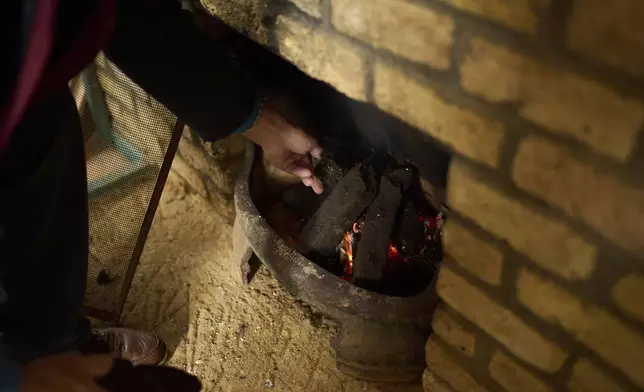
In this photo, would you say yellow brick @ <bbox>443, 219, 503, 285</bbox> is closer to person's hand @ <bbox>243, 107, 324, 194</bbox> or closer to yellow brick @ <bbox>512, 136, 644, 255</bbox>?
yellow brick @ <bbox>512, 136, 644, 255</bbox>

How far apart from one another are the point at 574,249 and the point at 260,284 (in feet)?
A: 3.23

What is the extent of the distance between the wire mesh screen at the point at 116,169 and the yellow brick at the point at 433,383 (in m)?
0.72

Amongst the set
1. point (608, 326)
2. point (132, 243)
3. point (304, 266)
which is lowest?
→ point (132, 243)

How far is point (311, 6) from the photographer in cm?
97

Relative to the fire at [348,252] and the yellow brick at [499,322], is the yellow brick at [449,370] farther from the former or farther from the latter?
the fire at [348,252]

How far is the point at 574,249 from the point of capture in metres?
0.79

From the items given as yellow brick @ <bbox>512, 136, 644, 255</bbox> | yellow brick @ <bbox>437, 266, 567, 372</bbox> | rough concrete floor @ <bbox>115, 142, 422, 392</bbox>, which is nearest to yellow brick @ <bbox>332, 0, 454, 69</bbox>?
yellow brick @ <bbox>512, 136, 644, 255</bbox>

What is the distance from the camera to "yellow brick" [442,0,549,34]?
0.67 metres

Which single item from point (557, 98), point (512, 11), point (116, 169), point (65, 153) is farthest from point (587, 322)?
point (116, 169)

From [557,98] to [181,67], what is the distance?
59 cm

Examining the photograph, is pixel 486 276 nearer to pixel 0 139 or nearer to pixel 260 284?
pixel 0 139

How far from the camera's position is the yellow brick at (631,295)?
2.43ft

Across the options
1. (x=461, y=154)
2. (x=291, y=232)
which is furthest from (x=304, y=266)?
(x=461, y=154)

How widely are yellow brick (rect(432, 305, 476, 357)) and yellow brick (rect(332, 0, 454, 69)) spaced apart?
0.50 m
